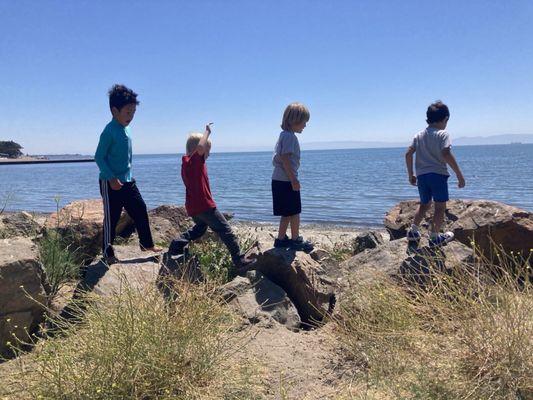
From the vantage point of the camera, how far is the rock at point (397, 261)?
195 inches

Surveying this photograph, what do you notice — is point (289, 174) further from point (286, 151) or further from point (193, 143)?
point (193, 143)

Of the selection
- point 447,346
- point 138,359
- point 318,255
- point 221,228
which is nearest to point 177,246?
point 221,228

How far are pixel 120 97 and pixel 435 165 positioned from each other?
376cm

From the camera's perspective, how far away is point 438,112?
6082mm

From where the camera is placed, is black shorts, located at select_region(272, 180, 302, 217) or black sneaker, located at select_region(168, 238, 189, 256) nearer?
black sneaker, located at select_region(168, 238, 189, 256)

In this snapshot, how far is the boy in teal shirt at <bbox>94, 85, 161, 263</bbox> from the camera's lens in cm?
532

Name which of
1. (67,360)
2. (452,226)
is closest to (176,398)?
(67,360)

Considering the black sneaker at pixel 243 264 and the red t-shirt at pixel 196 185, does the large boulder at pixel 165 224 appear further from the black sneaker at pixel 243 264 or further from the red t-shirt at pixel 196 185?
the black sneaker at pixel 243 264

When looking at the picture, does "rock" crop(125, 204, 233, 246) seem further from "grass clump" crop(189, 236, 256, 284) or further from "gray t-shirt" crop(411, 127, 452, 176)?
"gray t-shirt" crop(411, 127, 452, 176)

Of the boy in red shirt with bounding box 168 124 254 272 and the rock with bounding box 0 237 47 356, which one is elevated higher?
the boy in red shirt with bounding box 168 124 254 272

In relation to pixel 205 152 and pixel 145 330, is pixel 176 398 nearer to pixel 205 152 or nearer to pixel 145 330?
pixel 145 330

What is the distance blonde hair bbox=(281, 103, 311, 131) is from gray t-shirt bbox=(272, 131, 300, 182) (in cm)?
11

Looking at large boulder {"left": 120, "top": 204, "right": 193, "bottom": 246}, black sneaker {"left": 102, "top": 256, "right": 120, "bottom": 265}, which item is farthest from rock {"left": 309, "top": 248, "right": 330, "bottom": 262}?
large boulder {"left": 120, "top": 204, "right": 193, "bottom": 246}

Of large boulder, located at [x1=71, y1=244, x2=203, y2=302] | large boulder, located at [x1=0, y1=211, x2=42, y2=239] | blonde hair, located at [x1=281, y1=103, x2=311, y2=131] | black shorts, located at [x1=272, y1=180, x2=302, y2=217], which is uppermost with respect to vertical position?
blonde hair, located at [x1=281, y1=103, x2=311, y2=131]
